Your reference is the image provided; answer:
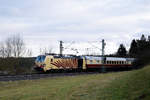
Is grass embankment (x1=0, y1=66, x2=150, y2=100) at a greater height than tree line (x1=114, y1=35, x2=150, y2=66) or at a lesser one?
lesser

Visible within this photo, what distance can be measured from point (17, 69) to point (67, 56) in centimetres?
1125

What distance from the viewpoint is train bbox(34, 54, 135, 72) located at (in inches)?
1412

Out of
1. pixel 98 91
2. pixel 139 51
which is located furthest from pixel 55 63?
pixel 139 51

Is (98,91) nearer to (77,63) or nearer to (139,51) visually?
(77,63)

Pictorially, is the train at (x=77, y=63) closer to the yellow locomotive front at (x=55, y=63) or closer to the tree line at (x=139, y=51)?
the yellow locomotive front at (x=55, y=63)

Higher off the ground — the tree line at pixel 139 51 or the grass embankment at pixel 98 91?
the tree line at pixel 139 51

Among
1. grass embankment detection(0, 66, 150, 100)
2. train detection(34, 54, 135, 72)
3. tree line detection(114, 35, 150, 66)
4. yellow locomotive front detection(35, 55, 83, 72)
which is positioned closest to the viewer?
grass embankment detection(0, 66, 150, 100)

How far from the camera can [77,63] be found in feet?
140

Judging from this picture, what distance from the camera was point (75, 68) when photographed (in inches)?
1673

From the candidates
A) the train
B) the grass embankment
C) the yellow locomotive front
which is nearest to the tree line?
the train

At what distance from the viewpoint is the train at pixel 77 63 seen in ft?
118

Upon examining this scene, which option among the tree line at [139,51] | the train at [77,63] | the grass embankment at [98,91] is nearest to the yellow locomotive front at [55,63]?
the train at [77,63]

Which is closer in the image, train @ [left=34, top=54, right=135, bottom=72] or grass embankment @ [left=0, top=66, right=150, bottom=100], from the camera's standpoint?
grass embankment @ [left=0, top=66, right=150, bottom=100]

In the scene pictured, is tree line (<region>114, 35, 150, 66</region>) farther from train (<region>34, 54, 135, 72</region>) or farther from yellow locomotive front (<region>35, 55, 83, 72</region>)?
yellow locomotive front (<region>35, 55, 83, 72</region>)
